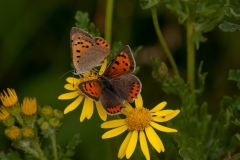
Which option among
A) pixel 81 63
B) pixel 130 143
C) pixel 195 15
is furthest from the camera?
pixel 195 15

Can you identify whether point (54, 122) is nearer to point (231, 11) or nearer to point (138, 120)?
point (138, 120)

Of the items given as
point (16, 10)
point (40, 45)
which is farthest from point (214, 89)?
point (16, 10)

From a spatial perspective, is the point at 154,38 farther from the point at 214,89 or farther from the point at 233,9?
the point at 233,9

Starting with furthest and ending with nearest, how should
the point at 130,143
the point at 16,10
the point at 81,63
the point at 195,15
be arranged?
the point at 16,10 → the point at 195,15 → the point at 81,63 → the point at 130,143

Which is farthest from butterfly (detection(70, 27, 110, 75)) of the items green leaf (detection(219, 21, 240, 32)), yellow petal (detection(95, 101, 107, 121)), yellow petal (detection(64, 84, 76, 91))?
green leaf (detection(219, 21, 240, 32))

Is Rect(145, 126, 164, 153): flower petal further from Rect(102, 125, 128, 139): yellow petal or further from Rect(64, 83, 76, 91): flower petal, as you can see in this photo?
Rect(64, 83, 76, 91): flower petal

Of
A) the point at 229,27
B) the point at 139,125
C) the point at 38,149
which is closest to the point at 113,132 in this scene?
the point at 139,125
